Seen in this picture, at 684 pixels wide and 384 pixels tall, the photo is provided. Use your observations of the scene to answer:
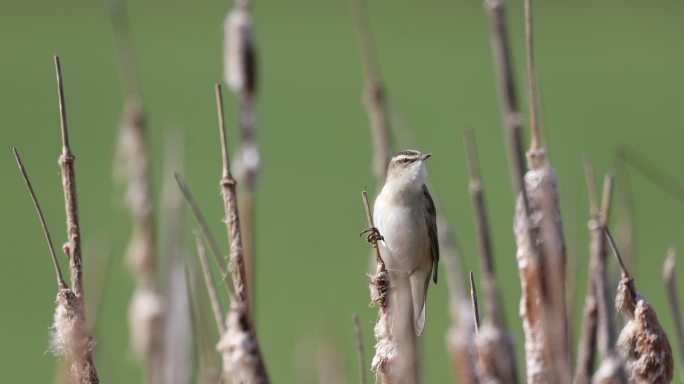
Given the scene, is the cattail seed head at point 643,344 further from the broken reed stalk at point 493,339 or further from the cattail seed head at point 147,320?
the cattail seed head at point 147,320

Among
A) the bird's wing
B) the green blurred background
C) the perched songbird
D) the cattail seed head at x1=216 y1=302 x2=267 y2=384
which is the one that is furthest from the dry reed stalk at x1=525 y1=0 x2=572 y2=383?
the green blurred background

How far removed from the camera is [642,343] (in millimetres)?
2168

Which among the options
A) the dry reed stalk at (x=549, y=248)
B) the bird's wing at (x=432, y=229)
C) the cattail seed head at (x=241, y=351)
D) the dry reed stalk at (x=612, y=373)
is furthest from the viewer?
the bird's wing at (x=432, y=229)

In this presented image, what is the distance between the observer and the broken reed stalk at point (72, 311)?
2.08 meters

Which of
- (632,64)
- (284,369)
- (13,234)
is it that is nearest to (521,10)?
(632,64)

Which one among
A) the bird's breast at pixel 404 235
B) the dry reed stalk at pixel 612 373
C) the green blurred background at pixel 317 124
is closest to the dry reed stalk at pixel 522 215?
the dry reed stalk at pixel 612 373

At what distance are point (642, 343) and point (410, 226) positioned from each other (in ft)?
7.72

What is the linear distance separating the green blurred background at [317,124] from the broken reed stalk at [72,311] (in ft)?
18.2

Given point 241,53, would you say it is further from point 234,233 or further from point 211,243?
point 211,243

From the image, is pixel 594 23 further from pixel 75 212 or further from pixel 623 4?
pixel 75 212

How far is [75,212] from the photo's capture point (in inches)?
90.6

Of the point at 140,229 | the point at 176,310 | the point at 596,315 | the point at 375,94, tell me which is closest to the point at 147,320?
the point at 176,310

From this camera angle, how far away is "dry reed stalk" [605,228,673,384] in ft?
7.08

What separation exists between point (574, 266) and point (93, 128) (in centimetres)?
1691
